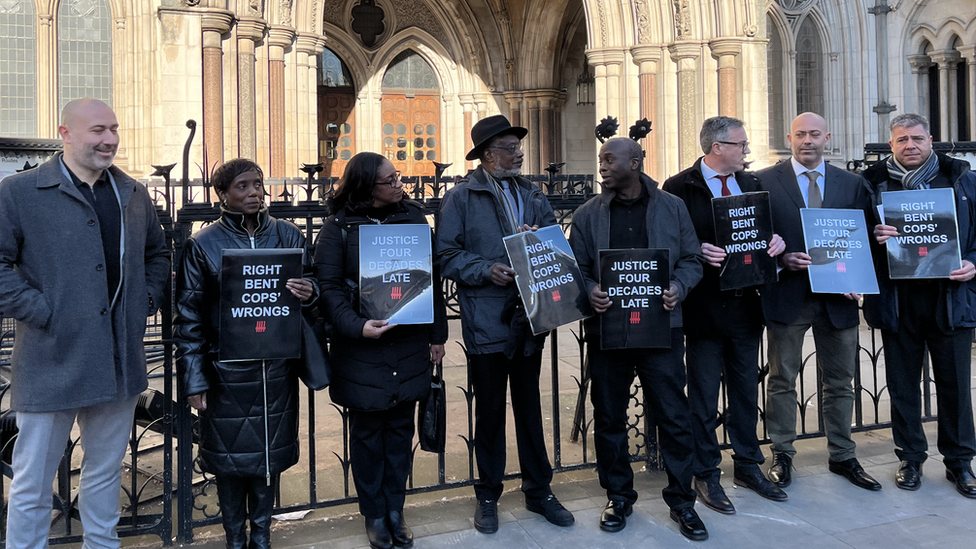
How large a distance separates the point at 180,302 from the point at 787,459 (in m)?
3.42

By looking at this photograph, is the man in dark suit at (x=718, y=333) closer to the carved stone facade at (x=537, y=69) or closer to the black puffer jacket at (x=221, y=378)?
the black puffer jacket at (x=221, y=378)

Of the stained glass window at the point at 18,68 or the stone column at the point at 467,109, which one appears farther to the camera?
the stone column at the point at 467,109

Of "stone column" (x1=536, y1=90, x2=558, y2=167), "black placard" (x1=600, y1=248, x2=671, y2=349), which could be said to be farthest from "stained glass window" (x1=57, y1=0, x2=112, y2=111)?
"black placard" (x1=600, y1=248, x2=671, y2=349)

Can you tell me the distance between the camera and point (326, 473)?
5.07 m

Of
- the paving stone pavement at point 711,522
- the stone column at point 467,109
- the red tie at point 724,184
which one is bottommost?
the paving stone pavement at point 711,522

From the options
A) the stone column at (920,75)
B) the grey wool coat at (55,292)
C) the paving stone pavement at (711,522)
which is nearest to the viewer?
the grey wool coat at (55,292)

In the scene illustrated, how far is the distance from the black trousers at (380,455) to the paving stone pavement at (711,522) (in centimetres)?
25

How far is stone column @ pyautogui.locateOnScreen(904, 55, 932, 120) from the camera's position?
19125 mm

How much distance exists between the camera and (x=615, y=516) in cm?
397

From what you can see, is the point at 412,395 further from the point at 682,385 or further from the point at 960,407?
the point at 960,407

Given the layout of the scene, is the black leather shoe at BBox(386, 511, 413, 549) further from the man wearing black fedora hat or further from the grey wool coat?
the grey wool coat

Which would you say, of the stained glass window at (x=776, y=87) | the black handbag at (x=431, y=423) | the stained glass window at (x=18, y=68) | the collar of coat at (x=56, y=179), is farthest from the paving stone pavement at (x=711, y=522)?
the stained glass window at (x=776, y=87)

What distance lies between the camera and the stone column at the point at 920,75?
62.7 ft

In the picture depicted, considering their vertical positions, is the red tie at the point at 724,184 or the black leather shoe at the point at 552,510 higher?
the red tie at the point at 724,184
